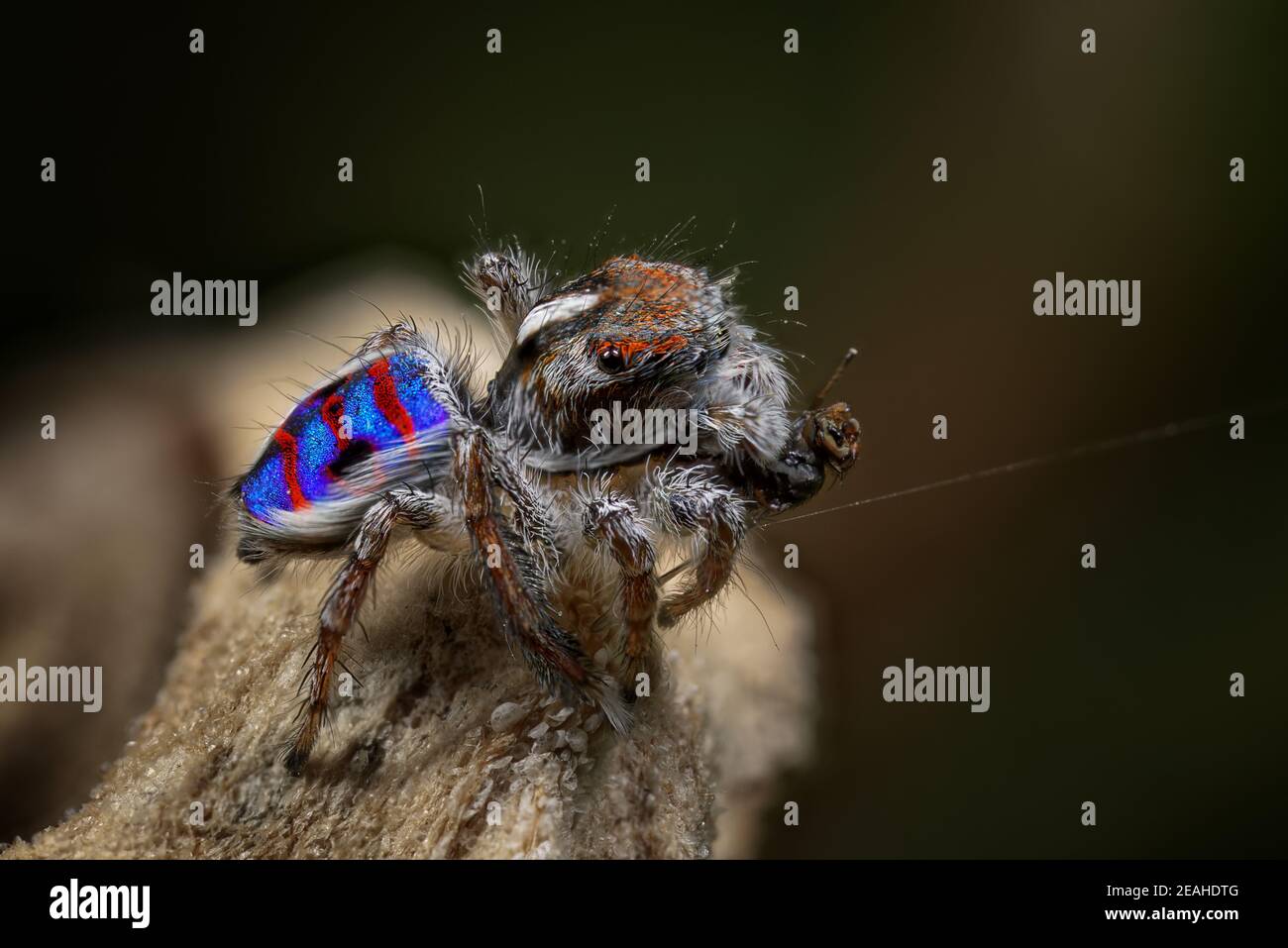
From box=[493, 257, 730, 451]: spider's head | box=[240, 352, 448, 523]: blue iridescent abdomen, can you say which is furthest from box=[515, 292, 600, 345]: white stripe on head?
box=[240, 352, 448, 523]: blue iridescent abdomen

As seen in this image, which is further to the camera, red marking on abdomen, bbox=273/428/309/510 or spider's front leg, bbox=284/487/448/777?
red marking on abdomen, bbox=273/428/309/510

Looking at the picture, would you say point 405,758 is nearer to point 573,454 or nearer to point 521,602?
point 521,602

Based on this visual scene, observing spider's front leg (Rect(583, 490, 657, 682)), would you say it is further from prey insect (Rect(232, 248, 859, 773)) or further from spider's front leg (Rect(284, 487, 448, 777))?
spider's front leg (Rect(284, 487, 448, 777))

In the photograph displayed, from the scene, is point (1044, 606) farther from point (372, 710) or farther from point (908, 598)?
point (372, 710)

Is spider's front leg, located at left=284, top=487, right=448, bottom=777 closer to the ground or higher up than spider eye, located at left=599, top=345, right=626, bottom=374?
closer to the ground

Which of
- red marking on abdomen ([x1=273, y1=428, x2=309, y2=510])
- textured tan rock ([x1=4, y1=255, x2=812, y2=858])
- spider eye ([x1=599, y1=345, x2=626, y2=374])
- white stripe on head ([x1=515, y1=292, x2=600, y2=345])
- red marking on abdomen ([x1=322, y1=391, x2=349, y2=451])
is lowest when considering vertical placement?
textured tan rock ([x1=4, y1=255, x2=812, y2=858])

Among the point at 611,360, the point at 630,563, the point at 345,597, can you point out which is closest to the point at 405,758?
the point at 345,597
